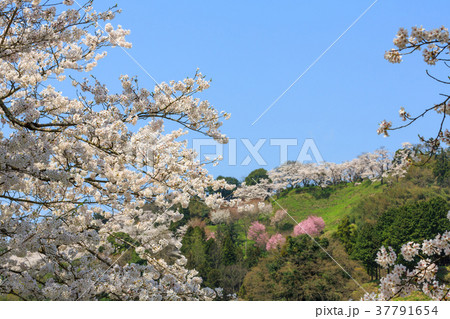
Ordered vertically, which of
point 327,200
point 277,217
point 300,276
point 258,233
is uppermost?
point 327,200

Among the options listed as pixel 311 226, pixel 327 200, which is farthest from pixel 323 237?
pixel 327 200

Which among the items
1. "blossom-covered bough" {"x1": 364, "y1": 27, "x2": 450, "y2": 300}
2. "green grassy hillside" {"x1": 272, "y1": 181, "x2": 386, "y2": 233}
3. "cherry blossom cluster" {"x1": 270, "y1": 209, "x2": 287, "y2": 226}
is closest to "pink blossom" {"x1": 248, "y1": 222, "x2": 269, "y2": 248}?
"cherry blossom cluster" {"x1": 270, "y1": 209, "x2": 287, "y2": 226}

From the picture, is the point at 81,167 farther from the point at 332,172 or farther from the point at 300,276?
the point at 332,172

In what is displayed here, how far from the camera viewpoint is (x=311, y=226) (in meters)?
41.3

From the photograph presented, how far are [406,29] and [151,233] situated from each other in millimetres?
4741

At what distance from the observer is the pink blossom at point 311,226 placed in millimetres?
40906

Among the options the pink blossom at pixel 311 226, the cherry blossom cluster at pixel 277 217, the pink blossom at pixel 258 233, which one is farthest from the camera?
the cherry blossom cluster at pixel 277 217

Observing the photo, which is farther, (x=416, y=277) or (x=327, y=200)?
(x=327, y=200)

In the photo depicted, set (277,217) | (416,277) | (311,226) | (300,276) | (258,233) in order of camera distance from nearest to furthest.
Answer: (416,277) < (300,276) < (311,226) < (258,233) < (277,217)

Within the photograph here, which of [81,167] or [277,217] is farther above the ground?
[277,217]

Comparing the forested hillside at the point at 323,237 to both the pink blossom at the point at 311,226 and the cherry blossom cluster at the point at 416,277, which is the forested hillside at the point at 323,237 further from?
the cherry blossom cluster at the point at 416,277

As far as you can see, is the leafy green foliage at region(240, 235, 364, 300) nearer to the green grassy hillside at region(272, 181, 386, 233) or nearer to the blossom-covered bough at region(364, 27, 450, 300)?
the green grassy hillside at region(272, 181, 386, 233)

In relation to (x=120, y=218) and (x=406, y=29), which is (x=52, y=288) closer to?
(x=120, y=218)

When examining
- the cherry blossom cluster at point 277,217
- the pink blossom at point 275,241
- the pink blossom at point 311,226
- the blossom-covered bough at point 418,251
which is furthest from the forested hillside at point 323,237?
the blossom-covered bough at point 418,251
